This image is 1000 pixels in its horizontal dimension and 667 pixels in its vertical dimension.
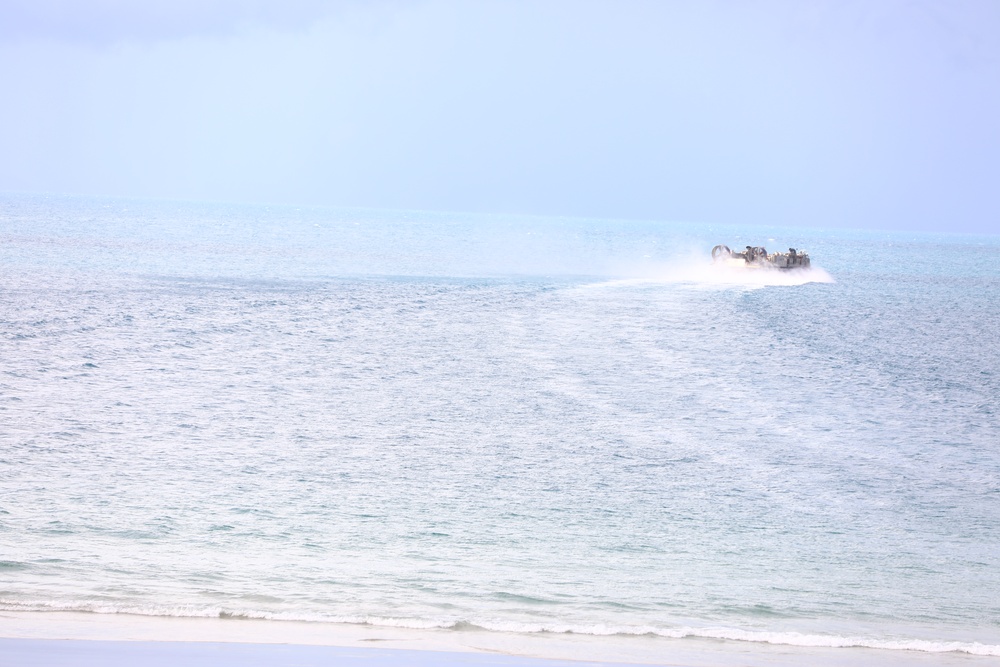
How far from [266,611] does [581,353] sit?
2607 cm

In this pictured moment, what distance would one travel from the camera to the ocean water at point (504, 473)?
43.7ft

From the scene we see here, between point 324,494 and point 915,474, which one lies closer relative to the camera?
point 324,494

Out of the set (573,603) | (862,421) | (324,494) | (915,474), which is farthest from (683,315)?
(573,603)

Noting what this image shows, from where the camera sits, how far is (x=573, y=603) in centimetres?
1332

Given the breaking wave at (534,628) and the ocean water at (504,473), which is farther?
the ocean water at (504,473)

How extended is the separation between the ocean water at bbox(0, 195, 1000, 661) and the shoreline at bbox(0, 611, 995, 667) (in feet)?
0.85

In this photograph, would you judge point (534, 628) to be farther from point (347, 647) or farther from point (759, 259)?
point (759, 259)

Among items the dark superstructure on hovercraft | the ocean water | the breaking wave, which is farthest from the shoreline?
the dark superstructure on hovercraft

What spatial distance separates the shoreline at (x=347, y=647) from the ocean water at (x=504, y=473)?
0.26 m

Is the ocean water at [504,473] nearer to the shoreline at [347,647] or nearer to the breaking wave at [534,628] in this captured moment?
the breaking wave at [534,628]

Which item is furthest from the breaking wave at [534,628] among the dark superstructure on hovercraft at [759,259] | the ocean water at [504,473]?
the dark superstructure on hovercraft at [759,259]

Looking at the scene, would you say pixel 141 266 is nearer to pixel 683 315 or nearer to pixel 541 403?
Result: pixel 683 315

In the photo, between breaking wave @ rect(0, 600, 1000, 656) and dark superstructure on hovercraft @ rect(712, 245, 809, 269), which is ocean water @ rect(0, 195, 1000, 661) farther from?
dark superstructure on hovercraft @ rect(712, 245, 809, 269)

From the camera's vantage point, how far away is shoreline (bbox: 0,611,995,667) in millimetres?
10602
